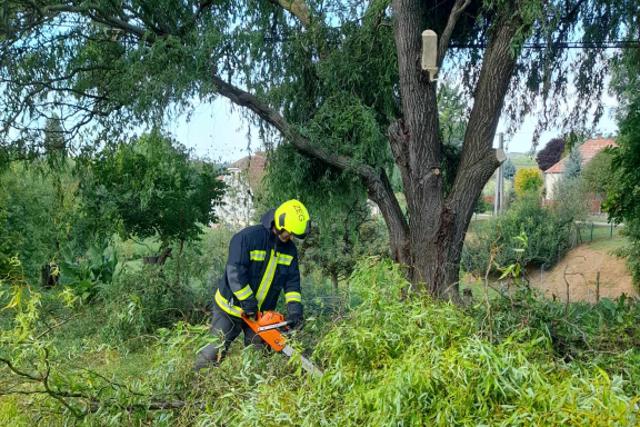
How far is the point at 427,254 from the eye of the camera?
7.54 metres

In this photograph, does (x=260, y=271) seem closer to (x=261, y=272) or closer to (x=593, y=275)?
(x=261, y=272)

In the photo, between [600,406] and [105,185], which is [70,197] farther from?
[600,406]

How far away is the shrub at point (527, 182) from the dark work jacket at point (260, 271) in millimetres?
28704

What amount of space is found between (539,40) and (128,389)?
6.39m

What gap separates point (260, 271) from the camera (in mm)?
5293

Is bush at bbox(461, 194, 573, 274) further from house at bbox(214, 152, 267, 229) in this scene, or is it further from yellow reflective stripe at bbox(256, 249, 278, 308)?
yellow reflective stripe at bbox(256, 249, 278, 308)

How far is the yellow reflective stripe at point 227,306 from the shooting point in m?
5.06

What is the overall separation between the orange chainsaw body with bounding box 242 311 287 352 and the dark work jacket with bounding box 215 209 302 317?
0.19 meters

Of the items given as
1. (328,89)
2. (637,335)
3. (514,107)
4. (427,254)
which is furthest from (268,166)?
(637,335)

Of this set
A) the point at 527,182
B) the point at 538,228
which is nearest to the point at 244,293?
the point at 538,228

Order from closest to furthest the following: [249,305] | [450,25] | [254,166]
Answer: [249,305] → [450,25] → [254,166]

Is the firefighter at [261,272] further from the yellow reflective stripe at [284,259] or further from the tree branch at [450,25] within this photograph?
the tree branch at [450,25]

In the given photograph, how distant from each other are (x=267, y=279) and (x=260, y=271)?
0.29 ft

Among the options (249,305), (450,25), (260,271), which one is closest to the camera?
(249,305)
